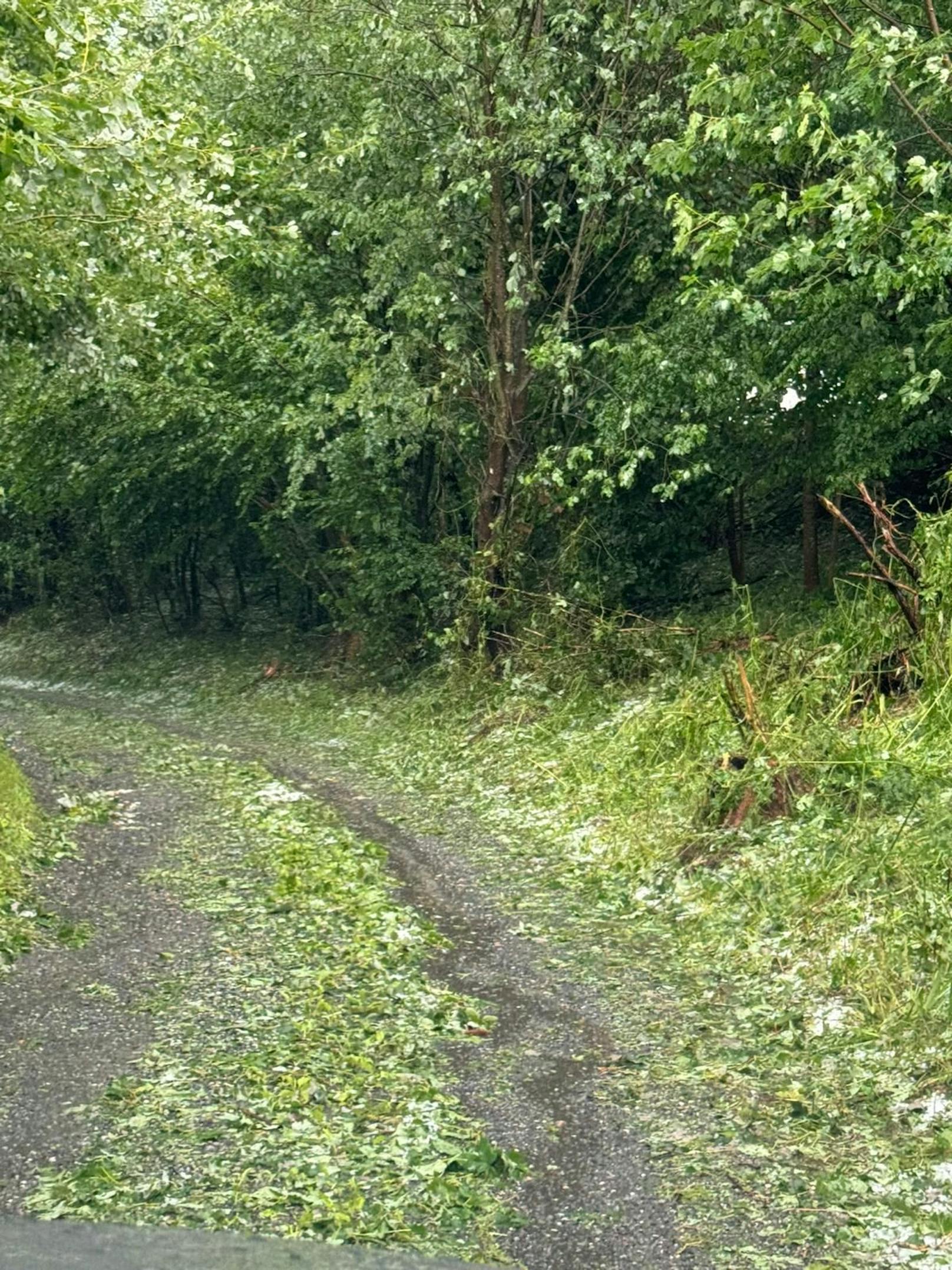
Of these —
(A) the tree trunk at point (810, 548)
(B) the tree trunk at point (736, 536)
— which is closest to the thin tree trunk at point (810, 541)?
(A) the tree trunk at point (810, 548)

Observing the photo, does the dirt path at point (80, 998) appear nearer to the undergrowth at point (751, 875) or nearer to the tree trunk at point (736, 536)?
the undergrowth at point (751, 875)

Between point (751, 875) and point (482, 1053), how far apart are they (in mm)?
3383

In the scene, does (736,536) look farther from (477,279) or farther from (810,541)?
(477,279)

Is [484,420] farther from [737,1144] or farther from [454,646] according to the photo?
[737,1144]

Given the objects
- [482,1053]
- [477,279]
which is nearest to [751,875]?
[482,1053]

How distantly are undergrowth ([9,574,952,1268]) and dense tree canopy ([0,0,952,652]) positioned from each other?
2349mm

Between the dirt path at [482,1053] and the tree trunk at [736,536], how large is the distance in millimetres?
9347

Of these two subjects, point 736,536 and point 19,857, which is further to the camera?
point 736,536

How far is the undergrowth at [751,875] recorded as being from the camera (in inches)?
270

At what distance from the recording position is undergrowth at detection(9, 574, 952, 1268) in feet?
22.5

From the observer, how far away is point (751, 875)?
11.0 m

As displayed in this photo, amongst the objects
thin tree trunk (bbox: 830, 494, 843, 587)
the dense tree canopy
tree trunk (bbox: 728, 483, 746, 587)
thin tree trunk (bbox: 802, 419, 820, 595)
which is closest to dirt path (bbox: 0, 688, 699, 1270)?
the dense tree canopy

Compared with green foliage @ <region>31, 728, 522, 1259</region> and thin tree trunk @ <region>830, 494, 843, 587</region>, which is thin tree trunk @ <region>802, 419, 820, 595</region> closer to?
thin tree trunk @ <region>830, 494, 843, 587</region>

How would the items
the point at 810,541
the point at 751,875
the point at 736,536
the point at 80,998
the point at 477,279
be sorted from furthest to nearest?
the point at 736,536
the point at 477,279
the point at 810,541
the point at 751,875
the point at 80,998
